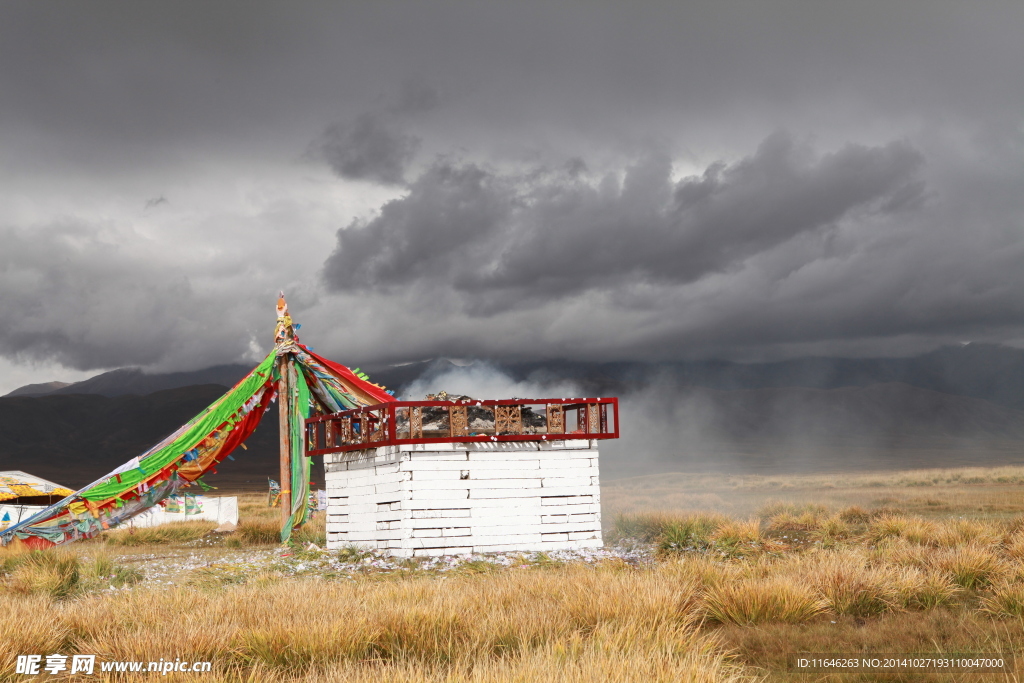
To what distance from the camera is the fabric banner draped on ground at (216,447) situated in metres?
18.9

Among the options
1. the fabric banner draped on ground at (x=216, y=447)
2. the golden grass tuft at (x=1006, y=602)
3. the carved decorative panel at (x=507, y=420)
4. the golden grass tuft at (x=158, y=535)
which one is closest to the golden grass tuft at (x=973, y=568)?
the golden grass tuft at (x=1006, y=602)

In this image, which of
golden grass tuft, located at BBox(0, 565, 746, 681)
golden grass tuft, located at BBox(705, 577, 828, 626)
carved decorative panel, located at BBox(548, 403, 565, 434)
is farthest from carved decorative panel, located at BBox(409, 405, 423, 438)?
golden grass tuft, located at BBox(705, 577, 828, 626)

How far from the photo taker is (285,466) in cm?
2078

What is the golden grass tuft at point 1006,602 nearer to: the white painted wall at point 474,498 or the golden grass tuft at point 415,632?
the golden grass tuft at point 415,632

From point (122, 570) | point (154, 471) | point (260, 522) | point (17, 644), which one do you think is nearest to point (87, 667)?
point (17, 644)

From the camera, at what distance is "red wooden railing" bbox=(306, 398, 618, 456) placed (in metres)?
16.6

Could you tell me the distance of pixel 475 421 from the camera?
690 inches

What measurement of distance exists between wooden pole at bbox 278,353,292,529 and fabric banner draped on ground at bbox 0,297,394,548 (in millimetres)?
45

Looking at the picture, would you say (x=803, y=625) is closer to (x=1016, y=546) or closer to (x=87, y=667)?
(x=1016, y=546)

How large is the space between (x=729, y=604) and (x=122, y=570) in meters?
11.4

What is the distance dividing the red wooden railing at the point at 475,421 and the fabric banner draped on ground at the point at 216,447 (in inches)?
108

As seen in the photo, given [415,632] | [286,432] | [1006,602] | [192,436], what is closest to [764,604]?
[1006,602]

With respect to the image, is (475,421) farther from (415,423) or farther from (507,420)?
(415,423)

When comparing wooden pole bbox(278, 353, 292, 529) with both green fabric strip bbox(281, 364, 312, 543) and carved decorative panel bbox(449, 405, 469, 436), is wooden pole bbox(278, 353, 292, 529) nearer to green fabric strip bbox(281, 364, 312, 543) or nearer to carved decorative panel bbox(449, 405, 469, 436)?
green fabric strip bbox(281, 364, 312, 543)
